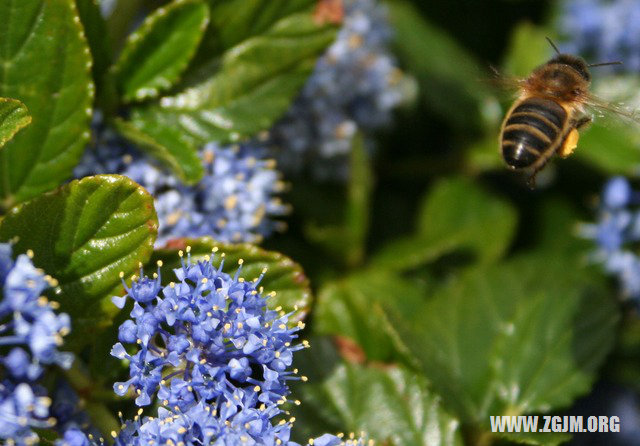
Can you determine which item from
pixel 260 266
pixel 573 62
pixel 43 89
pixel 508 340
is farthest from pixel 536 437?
pixel 43 89

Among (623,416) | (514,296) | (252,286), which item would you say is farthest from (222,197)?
(623,416)

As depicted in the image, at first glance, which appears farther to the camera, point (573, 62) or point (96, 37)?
point (573, 62)

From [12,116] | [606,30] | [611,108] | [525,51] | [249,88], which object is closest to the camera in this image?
[12,116]

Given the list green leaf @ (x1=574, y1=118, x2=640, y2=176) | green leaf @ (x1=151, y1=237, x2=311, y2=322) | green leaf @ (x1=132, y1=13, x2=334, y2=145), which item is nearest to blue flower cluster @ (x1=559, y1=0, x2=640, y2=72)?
green leaf @ (x1=574, y1=118, x2=640, y2=176)

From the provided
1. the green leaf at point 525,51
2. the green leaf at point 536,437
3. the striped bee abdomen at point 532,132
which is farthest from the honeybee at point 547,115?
the green leaf at point 525,51

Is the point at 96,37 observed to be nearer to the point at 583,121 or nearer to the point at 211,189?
the point at 211,189

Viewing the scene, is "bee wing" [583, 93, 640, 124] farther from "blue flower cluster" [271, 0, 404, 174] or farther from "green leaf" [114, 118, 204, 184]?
"green leaf" [114, 118, 204, 184]
